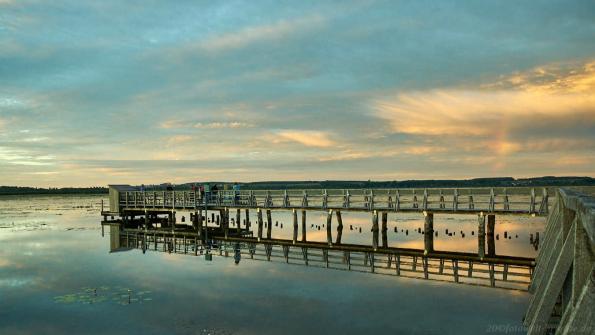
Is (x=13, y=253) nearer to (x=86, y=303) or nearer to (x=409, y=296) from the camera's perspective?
(x=86, y=303)

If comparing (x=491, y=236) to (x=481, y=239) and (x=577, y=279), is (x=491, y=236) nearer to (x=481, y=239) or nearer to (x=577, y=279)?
(x=481, y=239)

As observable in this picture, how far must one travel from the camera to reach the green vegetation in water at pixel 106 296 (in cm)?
1833

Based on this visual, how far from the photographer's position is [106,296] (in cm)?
1916

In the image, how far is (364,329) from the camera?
14406 millimetres

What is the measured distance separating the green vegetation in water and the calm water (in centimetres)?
4

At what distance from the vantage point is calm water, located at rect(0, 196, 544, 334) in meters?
14.9

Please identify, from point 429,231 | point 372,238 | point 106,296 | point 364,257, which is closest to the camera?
point 106,296

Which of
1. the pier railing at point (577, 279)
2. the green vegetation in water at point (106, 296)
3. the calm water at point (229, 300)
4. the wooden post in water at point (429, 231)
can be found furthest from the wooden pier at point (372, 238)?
the pier railing at point (577, 279)

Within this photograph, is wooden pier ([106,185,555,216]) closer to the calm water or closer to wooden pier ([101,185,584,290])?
wooden pier ([101,185,584,290])

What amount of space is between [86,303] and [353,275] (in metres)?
11.3

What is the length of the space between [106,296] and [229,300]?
493 centimetres

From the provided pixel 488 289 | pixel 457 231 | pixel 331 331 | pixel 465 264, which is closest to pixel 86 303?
pixel 331 331

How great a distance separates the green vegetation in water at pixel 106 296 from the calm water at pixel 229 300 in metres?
0.04

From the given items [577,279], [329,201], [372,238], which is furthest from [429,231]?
[577,279]
